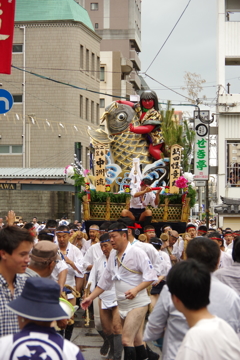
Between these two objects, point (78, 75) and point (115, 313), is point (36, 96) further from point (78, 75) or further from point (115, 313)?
point (115, 313)

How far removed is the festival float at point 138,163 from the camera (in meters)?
14.9

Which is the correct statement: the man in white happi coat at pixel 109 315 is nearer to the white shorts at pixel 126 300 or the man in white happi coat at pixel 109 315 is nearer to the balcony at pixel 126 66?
the white shorts at pixel 126 300

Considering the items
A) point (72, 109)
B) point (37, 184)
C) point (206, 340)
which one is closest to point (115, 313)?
point (206, 340)

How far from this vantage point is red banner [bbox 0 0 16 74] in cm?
1014

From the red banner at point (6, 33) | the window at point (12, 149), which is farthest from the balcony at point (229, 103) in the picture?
the red banner at point (6, 33)

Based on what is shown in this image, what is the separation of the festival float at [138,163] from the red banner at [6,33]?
501 cm

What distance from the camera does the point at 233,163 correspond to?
31578 mm

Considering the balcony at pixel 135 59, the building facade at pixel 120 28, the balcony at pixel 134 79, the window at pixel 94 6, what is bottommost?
the balcony at pixel 134 79

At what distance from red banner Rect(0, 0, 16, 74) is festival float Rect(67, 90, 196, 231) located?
16.4ft

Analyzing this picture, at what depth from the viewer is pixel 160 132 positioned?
16125 millimetres

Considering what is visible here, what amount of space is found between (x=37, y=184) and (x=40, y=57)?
8.49 meters

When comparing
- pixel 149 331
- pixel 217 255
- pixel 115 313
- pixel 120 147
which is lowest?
pixel 115 313

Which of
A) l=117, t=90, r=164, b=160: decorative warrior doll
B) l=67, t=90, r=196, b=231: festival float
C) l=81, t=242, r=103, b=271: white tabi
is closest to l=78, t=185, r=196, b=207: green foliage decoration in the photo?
l=67, t=90, r=196, b=231: festival float

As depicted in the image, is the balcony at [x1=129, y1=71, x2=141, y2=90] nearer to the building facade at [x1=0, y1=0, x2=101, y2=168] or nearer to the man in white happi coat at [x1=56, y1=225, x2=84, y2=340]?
the building facade at [x1=0, y1=0, x2=101, y2=168]
